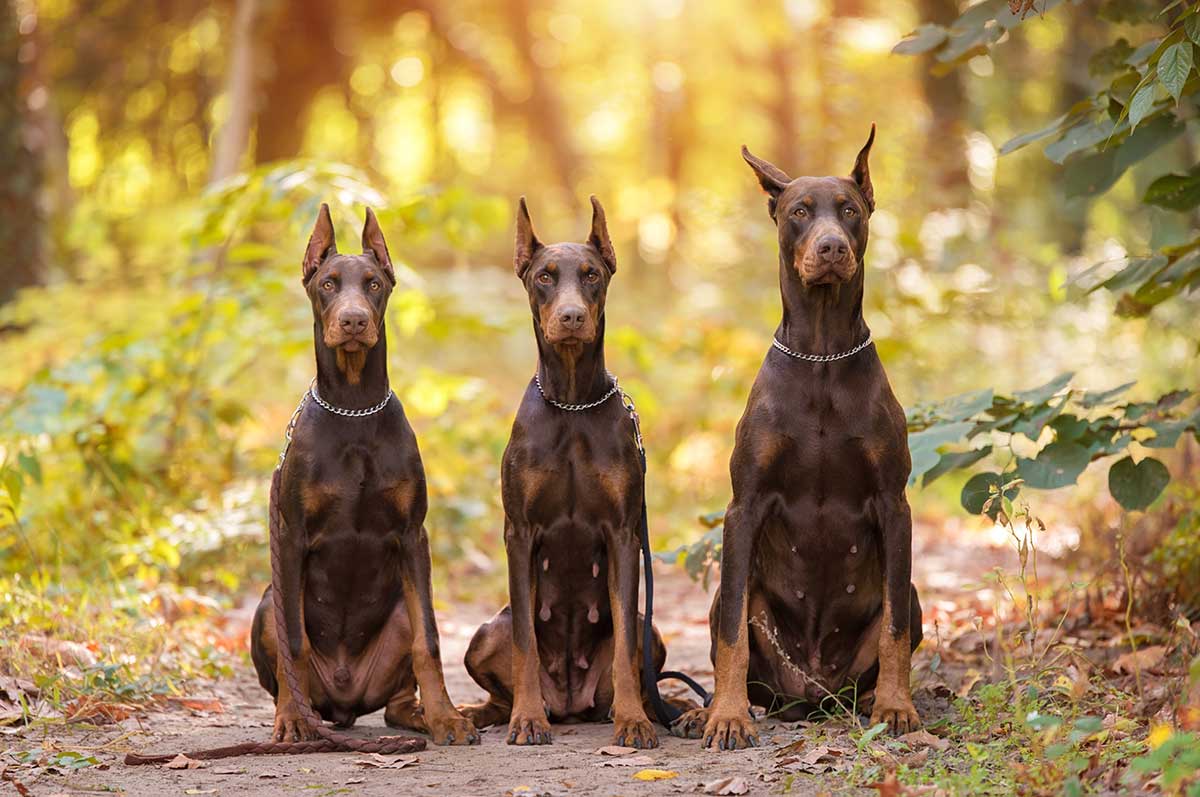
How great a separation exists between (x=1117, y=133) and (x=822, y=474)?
1983 mm

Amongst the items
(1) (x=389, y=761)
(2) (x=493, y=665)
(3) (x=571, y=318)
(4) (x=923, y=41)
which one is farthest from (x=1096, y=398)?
(1) (x=389, y=761)

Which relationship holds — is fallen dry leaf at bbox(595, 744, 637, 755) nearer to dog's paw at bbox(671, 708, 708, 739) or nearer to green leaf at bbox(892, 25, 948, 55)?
dog's paw at bbox(671, 708, 708, 739)

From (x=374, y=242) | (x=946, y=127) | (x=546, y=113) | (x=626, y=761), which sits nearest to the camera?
(x=626, y=761)

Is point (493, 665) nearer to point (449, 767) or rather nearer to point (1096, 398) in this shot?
point (449, 767)

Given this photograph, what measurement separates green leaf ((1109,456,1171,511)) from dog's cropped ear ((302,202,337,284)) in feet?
11.0

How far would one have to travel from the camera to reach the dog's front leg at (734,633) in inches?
178

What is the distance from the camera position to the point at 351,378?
16.3 feet

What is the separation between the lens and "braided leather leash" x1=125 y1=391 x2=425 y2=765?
4582 millimetres

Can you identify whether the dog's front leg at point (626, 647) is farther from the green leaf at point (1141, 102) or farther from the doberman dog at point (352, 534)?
the green leaf at point (1141, 102)

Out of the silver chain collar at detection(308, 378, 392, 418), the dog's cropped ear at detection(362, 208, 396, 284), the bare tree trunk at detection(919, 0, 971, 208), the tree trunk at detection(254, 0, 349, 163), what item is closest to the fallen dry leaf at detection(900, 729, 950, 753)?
the silver chain collar at detection(308, 378, 392, 418)

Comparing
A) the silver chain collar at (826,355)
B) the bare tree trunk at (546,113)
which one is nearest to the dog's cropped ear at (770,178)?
the silver chain collar at (826,355)

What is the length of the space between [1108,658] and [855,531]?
1.67 m

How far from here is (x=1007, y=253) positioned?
12430 millimetres

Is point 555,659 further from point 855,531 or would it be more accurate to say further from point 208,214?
point 208,214
